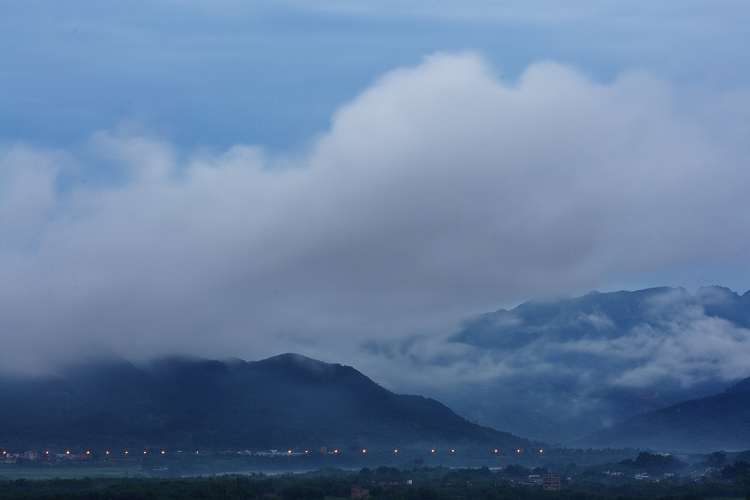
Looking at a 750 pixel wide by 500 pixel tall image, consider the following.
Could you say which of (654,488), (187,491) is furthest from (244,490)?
(654,488)

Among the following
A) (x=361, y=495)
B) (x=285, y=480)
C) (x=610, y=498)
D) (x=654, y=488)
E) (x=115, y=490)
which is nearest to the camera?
(x=115, y=490)

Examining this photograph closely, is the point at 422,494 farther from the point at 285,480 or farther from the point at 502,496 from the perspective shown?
the point at 285,480

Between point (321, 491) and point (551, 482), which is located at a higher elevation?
point (321, 491)

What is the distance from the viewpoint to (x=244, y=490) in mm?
148250

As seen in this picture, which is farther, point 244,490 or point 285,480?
point 285,480

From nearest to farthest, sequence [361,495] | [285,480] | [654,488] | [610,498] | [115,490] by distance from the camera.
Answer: [115,490]
[610,498]
[361,495]
[654,488]
[285,480]

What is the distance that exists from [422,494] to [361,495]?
1316 cm

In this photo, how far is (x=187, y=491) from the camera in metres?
140

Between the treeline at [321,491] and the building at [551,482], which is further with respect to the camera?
the building at [551,482]

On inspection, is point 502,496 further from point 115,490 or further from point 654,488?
point 115,490

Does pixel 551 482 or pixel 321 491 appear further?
pixel 551 482

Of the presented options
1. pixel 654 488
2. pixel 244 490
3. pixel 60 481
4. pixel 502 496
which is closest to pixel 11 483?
pixel 60 481

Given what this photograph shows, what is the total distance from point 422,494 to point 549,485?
4091cm

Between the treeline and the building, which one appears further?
the building
